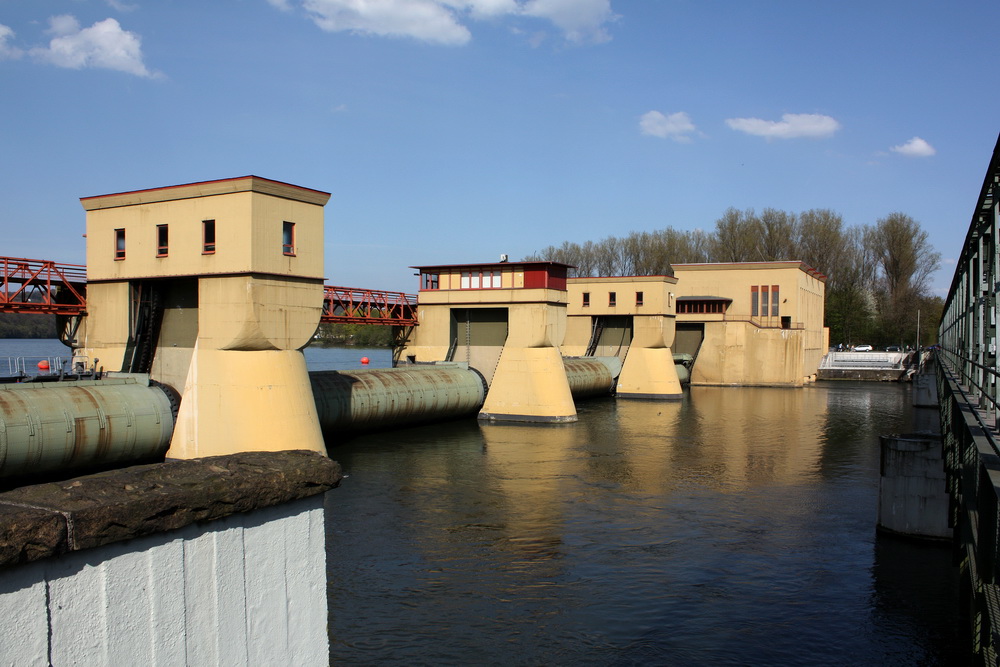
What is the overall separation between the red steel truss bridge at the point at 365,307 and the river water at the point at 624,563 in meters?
9.01

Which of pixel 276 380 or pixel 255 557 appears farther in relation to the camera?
pixel 276 380

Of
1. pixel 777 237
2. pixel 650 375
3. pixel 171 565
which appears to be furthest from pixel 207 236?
pixel 777 237

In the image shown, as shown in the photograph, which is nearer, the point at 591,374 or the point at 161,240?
the point at 161,240

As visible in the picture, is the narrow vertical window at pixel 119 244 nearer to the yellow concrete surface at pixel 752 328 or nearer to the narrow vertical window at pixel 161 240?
the narrow vertical window at pixel 161 240

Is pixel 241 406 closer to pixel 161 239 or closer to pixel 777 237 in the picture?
pixel 161 239

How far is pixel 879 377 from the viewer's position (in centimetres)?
7262

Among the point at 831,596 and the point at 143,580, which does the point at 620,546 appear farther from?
the point at 143,580

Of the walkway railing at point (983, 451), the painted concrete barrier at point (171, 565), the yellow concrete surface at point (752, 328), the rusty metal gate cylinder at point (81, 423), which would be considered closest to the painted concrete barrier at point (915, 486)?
the walkway railing at point (983, 451)

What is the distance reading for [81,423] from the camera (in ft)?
71.3

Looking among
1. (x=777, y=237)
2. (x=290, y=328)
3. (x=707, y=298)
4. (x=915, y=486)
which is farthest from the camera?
(x=777, y=237)

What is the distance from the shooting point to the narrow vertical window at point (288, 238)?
23688 millimetres

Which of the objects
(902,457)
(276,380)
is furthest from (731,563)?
(276,380)

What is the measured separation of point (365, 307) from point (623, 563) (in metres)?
25.2

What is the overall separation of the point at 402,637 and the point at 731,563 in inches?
287
